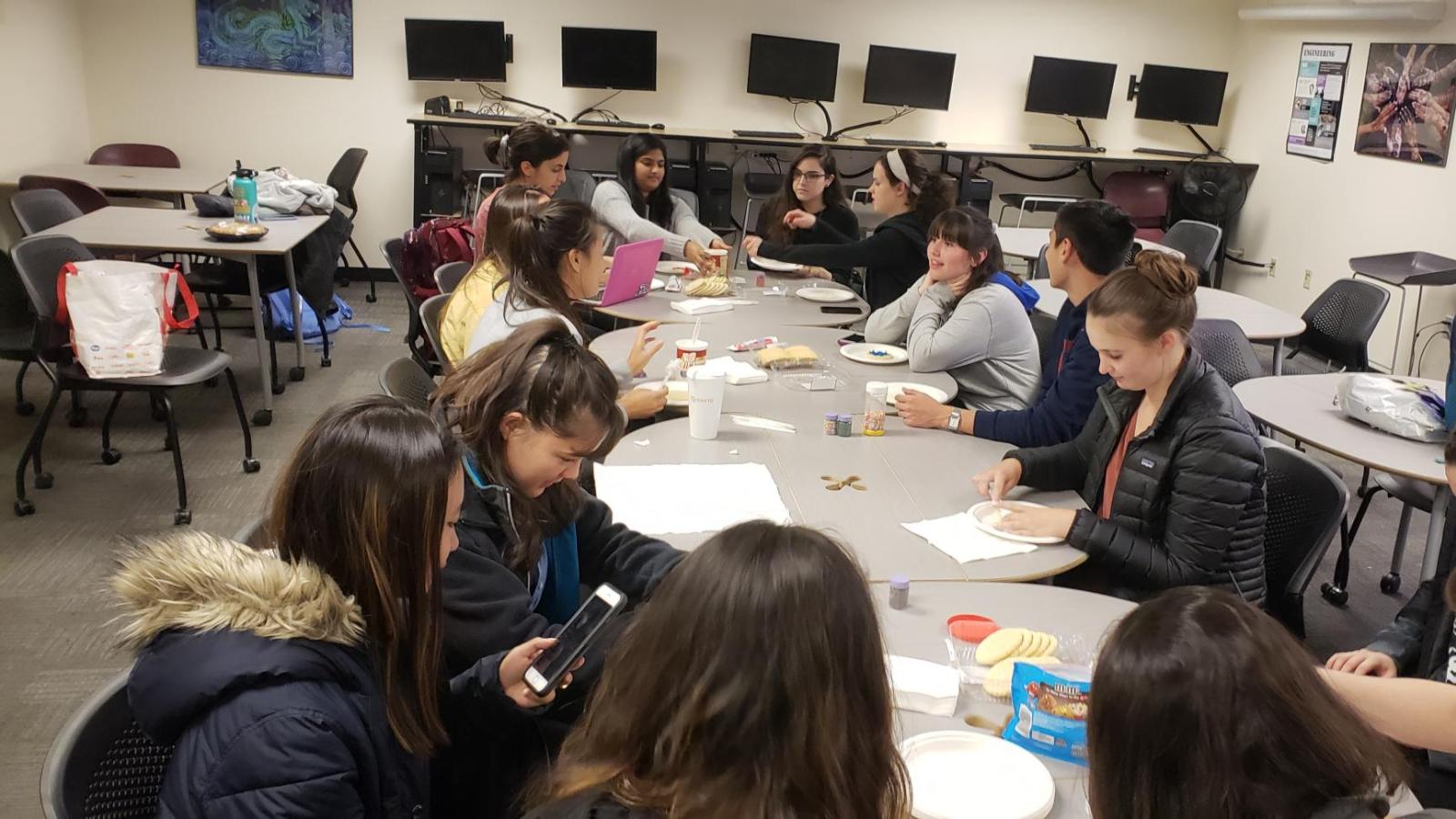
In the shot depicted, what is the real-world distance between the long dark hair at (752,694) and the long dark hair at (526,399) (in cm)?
75

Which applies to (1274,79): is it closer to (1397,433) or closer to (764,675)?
(1397,433)

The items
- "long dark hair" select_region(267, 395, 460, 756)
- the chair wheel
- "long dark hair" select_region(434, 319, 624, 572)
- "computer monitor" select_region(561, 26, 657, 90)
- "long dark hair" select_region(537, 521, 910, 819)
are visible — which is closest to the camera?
"long dark hair" select_region(537, 521, 910, 819)

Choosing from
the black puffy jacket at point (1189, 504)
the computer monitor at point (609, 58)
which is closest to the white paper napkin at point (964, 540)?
the black puffy jacket at point (1189, 504)

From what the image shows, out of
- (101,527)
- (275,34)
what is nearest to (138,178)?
(275,34)

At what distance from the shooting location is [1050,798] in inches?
52.8

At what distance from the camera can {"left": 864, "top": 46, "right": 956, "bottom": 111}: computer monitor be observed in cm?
795

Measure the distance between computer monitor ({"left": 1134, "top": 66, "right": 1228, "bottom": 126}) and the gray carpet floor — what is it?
169 inches

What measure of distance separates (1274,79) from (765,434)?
23.3 ft

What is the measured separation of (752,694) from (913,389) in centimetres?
207

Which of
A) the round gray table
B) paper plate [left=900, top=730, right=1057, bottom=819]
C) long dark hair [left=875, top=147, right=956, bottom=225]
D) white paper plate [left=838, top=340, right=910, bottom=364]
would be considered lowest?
paper plate [left=900, top=730, right=1057, bottom=819]

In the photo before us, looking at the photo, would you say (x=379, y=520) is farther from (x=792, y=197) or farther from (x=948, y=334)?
(x=792, y=197)

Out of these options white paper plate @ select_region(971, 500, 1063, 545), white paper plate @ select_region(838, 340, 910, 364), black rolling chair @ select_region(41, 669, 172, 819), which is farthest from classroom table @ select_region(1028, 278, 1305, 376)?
black rolling chair @ select_region(41, 669, 172, 819)

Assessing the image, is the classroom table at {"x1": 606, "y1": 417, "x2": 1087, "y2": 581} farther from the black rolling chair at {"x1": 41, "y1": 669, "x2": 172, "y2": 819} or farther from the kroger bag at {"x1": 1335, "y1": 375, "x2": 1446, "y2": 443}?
Answer: the kroger bag at {"x1": 1335, "y1": 375, "x2": 1446, "y2": 443}

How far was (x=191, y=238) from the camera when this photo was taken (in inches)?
183
